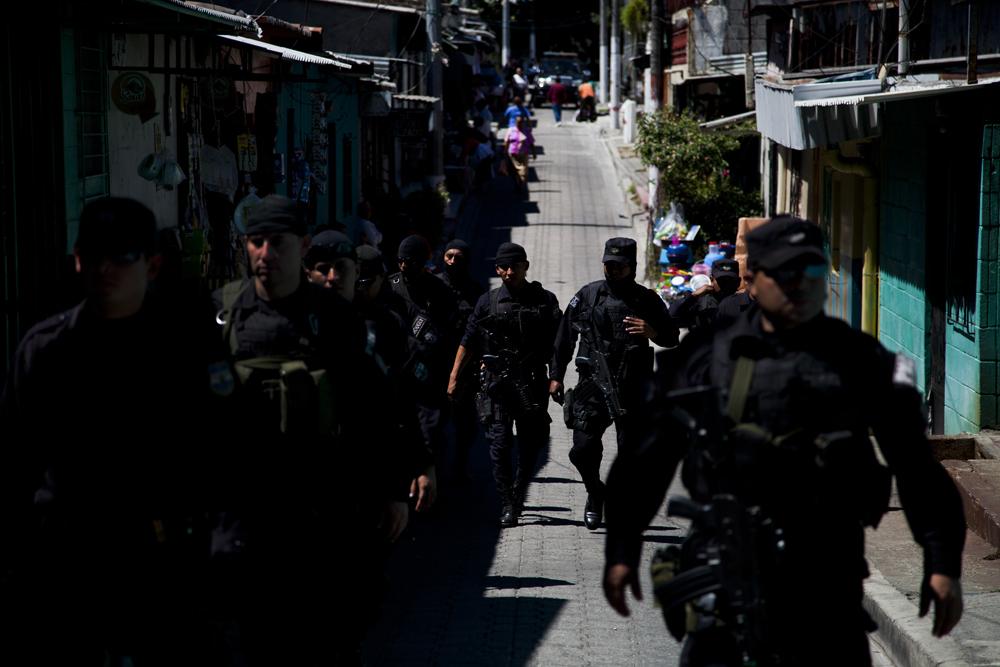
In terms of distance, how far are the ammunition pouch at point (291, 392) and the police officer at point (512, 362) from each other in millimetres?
4473

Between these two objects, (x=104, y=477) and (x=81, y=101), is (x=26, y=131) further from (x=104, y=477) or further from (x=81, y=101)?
(x=104, y=477)

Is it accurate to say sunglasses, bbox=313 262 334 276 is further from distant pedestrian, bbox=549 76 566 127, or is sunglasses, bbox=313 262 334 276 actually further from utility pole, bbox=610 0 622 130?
distant pedestrian, bbox=549 76 566 127

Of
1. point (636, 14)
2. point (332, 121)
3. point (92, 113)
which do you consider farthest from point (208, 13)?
point (636, 14)

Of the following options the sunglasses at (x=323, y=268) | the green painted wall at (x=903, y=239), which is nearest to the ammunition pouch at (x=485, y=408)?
the sunglasses at (x=323, y=268)

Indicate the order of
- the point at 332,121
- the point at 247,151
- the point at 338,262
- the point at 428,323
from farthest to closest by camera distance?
the point at 332,121 → the point at 247,151 → the point at 428,323 → the point at 338,262

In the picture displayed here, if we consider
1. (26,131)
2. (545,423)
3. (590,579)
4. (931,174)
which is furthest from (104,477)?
(931,174)

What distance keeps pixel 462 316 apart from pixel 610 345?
1355 millimetres

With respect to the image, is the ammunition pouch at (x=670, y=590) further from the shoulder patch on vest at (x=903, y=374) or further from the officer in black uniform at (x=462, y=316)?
the officer in black uniform at (x=462, y=316)

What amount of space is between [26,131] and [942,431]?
6907mm

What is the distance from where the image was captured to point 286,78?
930cm

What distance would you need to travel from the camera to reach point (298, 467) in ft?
15.7

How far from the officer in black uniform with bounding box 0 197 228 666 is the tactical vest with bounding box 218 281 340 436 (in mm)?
465

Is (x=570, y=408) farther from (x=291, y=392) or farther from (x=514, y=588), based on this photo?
(x=291, y=392)

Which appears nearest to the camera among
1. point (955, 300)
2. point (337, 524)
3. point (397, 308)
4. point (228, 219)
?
point (337, 524)
